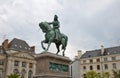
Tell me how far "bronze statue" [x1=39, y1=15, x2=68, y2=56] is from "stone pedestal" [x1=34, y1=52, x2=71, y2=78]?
2.57ft

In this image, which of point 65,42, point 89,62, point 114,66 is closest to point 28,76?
point 89,62

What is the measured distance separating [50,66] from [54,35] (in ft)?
8.47

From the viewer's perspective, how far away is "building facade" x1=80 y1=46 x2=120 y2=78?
5303cm

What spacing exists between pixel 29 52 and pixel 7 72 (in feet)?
29.7

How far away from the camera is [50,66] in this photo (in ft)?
47.3

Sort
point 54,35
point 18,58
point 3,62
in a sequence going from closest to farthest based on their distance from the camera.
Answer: point 54,35 → point 3,62 → point 18,58

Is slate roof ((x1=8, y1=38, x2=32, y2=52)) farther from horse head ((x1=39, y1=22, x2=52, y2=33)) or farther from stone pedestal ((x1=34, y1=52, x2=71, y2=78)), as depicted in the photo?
stone pedestal ((x1=34, y1=52, x2=71, y2=78))

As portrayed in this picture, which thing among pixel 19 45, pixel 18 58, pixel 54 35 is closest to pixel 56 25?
pixel 54 35

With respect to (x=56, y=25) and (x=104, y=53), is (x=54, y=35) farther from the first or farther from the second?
(x=104, y=53)

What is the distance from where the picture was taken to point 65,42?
16.6m

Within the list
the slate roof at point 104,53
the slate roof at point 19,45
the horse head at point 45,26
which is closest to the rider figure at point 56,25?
the horse head at point 45,26

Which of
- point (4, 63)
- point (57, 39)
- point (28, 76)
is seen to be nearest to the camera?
point (57, 39)

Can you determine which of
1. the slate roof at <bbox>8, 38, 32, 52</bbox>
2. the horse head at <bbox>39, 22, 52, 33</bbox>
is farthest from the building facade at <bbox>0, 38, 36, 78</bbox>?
the horse head at <bbox>39, 22, 52, 33</bbox>

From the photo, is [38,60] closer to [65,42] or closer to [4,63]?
[65,42]
